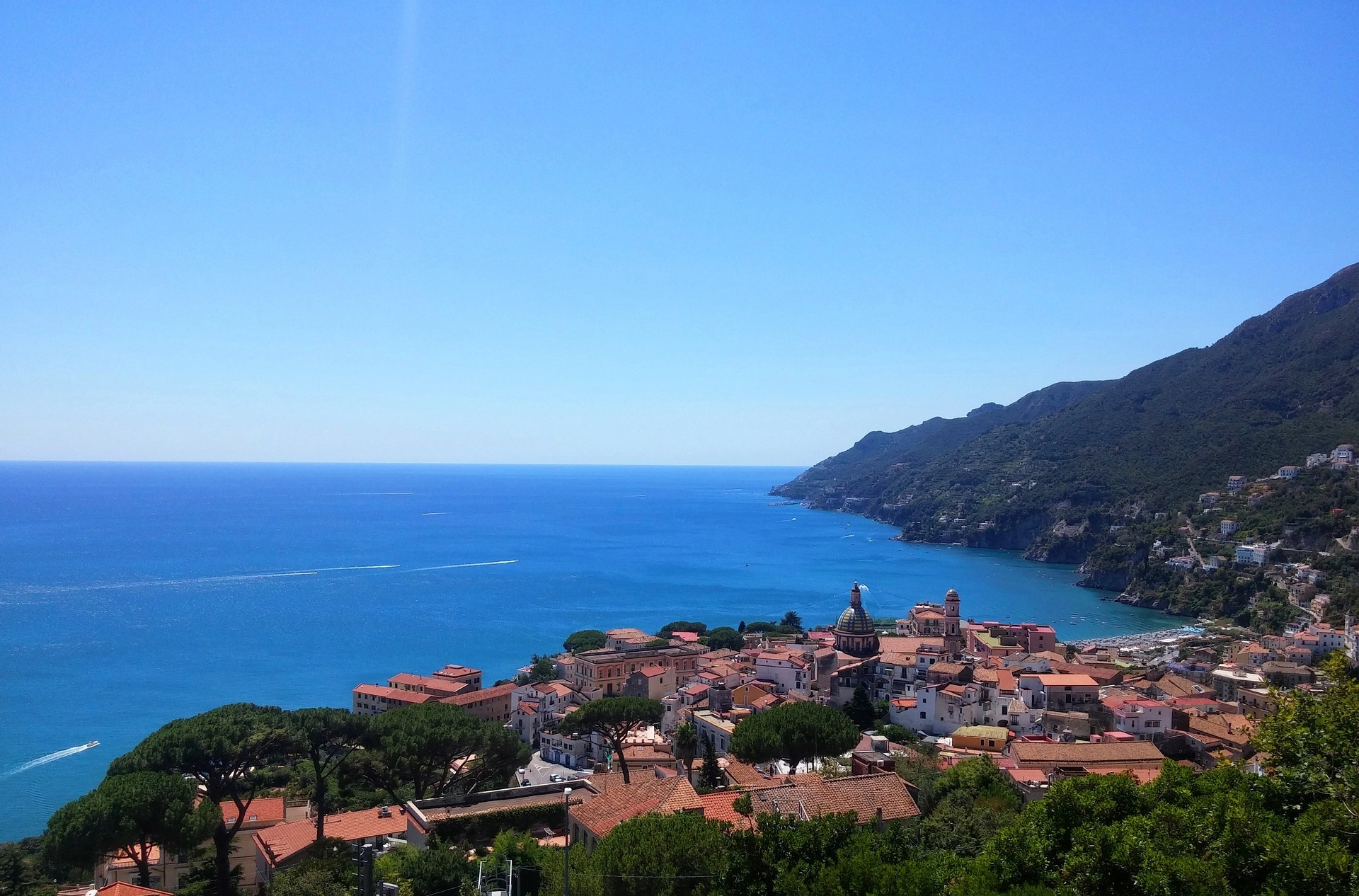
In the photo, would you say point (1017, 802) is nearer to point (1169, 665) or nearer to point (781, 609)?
point (1169, 665)

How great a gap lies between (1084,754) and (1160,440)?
103671 millimetres

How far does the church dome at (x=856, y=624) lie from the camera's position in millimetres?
42219

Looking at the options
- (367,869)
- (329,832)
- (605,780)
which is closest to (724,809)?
(605,780)

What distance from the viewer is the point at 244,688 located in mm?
47938

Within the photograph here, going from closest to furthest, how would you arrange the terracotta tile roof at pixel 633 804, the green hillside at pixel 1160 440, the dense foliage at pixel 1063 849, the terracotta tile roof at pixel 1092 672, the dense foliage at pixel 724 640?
the dense foliage at pixel 1063 849
the terracotta tile roof at pixel 633 804
the terracotta tile roof at pixel 1092 672
the dense foliage at pixel 724 640
the green hillside at pixel 1160 440

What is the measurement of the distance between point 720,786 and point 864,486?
16569 centimetres

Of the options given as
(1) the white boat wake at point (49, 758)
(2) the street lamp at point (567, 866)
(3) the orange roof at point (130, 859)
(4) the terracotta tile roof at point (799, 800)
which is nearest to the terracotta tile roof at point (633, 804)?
(2) the street lamp at point (567, 866)

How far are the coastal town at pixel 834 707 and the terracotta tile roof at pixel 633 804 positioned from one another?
8 cm

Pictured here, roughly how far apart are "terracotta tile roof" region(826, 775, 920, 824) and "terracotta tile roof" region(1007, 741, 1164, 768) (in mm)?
7239

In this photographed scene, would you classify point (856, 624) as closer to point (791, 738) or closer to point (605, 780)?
point (791, 738)

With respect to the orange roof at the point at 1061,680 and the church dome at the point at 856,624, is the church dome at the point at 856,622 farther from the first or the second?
the orange roof at the point at 1061,680

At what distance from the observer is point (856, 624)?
42.2 m

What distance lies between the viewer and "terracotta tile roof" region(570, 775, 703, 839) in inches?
634

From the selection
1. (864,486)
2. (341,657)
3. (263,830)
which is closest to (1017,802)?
(263,830)
